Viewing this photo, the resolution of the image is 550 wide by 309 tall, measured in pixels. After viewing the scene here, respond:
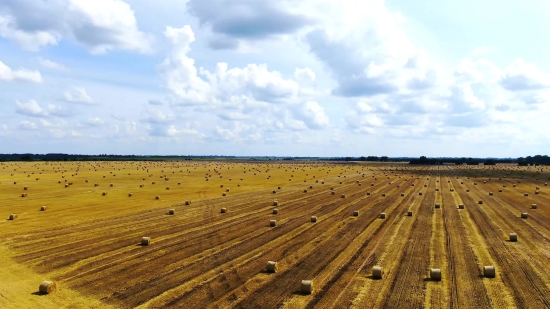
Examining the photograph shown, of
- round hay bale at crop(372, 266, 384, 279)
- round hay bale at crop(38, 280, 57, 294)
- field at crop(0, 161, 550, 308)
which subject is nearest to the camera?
field at crop(0, 161, 550, 308)

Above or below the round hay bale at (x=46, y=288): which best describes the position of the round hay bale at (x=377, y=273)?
above

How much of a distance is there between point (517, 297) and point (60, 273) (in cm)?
1572

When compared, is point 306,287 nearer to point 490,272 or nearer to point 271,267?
point 271,267

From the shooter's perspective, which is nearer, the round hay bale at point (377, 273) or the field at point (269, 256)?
the field at point (269, 256)

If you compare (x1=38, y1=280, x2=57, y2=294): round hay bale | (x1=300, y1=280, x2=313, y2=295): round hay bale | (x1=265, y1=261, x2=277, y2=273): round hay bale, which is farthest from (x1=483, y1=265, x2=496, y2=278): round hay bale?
(x1=38, y1=280, x2=57, y2=294): round hay bale

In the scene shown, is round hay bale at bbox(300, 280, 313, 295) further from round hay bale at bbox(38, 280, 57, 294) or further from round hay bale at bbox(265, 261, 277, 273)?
round hay bale at bbox(38, 280, 57, 294)

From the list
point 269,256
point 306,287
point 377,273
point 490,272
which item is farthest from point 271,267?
point 490,272

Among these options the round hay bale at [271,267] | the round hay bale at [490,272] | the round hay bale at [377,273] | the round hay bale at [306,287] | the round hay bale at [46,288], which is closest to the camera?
the round hay bale at [46,288]

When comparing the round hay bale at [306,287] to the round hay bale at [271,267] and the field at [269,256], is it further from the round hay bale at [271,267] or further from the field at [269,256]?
the round hay bale at [271,267]

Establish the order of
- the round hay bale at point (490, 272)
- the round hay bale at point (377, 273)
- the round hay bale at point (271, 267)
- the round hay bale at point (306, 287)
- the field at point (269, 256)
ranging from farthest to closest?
the round hay bale at point (271, 267)
the round hay bale at point (490, 272)
the round hay bale at point (377, 273)
the round hay bale at point (306, 287)
the field at point (269, 256)

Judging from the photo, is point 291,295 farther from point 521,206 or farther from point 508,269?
point 521,206

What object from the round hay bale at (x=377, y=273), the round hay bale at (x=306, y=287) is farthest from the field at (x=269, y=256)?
the round hay bale at (x=377, y=273)

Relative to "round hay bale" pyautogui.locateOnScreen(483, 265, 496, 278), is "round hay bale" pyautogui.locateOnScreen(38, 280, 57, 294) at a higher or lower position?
lower

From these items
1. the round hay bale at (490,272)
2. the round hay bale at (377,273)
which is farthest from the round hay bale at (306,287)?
the round hay bale at (490,272)
